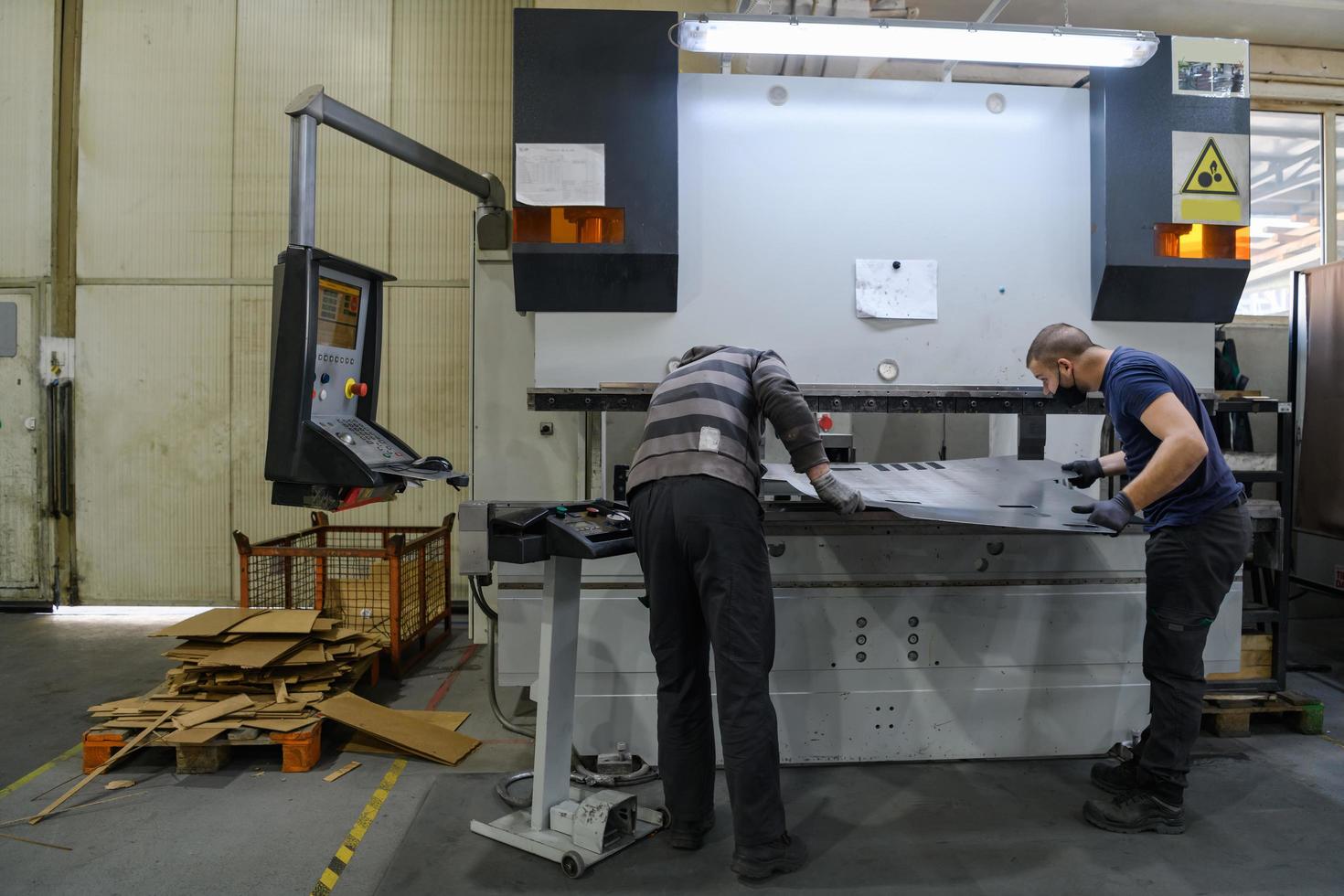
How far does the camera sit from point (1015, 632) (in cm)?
275

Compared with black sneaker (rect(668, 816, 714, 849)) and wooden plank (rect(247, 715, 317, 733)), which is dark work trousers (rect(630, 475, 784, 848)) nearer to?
black sneaker (rect(668, 816, 714, 849))

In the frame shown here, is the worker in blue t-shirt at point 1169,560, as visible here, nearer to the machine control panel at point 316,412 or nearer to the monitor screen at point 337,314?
the machine control panel at point 316,412

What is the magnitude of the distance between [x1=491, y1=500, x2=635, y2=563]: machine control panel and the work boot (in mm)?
818

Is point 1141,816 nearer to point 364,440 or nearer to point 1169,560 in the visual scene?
point 1169,560

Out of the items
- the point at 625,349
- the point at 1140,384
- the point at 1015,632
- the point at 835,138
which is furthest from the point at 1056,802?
the point at 835,138

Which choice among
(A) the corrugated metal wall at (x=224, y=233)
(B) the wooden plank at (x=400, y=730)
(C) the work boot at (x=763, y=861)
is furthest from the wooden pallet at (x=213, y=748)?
(A) the corrugated metal wall at (x=224, y=233)

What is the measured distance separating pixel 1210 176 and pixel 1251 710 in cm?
200

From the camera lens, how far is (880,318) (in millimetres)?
2775

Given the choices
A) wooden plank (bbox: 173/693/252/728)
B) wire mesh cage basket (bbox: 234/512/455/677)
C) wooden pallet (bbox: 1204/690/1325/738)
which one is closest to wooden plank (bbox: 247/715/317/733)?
wooden plank (bbox: 173/693/252/728)

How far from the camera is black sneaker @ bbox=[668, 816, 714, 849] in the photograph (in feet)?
7.27

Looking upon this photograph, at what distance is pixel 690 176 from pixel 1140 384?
1.51 metres

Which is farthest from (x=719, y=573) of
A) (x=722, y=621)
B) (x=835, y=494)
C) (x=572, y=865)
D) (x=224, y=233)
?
(x=224, y=233)

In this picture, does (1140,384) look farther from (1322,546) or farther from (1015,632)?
(1322,546)

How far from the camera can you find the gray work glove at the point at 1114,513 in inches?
82.0
